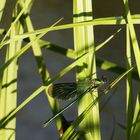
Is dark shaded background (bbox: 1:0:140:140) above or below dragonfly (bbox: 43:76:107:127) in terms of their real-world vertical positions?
below

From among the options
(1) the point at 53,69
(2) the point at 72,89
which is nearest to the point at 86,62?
(2) the point at 72,89

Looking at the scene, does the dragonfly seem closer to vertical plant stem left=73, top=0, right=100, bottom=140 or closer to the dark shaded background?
vertical plant stem left=73, top=0, right=100, bottom=140

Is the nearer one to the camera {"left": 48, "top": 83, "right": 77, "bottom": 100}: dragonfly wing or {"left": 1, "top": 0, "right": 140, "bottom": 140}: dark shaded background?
{"left": 48, "top": 83, "right": 77, "bottom": 100}: dragonfly wing

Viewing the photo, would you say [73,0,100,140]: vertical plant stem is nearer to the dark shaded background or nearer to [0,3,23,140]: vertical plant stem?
[0,3,23,140]: vertical plant stem

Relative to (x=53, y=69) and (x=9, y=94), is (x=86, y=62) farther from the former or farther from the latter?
(x=53, y=69)

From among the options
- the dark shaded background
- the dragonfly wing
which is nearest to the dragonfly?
the dragonfly wing

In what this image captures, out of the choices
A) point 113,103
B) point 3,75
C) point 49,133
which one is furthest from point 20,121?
point 3,75
